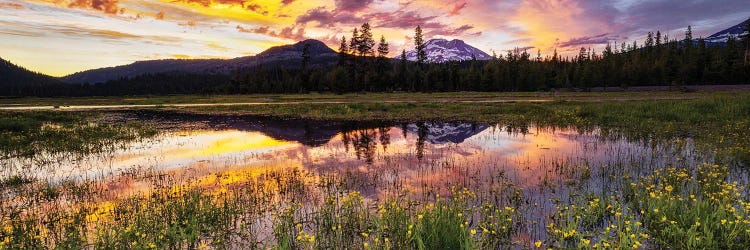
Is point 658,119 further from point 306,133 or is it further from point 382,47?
point 382,47

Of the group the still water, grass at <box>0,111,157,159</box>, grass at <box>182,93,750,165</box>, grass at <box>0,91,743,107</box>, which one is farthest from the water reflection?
grass at <box>0,91,743,107</box>

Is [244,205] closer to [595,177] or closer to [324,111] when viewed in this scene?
[595,177]

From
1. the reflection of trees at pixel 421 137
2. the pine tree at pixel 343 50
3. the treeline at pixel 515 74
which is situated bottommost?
the reflection of trees at pixel 421 137

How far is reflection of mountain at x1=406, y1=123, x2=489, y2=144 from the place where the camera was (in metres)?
21.8

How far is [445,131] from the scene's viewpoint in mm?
25516

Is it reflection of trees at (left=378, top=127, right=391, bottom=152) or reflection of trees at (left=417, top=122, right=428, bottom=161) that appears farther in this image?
reflection of trees at (left=378, top=127, right=391, bottom=152)

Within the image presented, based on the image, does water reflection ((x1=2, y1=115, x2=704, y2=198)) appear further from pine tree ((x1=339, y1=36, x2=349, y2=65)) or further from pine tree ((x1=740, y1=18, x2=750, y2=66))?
pine tree ((x1=740, y1=18, x2=750, y2=66))

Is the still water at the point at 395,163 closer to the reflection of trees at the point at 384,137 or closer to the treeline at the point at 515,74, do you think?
the reflection of trees at the point at 384,137

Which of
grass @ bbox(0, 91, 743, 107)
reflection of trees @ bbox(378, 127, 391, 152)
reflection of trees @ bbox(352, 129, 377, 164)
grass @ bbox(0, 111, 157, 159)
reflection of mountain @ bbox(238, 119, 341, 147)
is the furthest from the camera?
grass @ bbox(0, 91, 743, 107)

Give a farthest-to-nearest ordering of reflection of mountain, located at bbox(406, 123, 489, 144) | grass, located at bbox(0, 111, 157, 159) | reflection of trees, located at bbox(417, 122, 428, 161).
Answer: reflection of mountain, located at bbox(406, 123, 489, 144), grass, located at bbox(0, 111, 157, 159), reflection of trees, located at bbox(417, 122, 428, 161)

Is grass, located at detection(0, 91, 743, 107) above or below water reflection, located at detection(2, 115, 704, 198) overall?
above

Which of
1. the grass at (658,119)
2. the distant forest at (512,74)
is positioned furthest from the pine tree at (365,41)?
the grass at (658,119)

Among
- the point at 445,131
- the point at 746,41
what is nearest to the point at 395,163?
the point at 445,131

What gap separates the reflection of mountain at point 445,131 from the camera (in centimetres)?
2175
